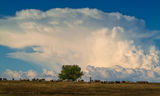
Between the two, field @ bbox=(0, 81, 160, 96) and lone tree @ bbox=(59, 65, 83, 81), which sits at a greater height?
lone tree @ bbox=(59, 65, 83, 81)

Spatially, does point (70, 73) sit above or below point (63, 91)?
above

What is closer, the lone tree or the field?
the field

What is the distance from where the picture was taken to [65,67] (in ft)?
438

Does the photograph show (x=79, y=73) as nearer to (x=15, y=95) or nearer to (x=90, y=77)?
(x=90, y=77)

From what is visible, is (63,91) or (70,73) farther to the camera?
(70,73)

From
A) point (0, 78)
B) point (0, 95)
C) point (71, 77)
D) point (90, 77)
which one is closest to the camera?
point (0, 95)

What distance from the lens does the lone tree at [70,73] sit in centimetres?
13150

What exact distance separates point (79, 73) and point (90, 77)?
477 inches

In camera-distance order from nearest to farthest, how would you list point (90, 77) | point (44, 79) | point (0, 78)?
1. point (0, 78)
2. point (44, 79)
3. point (90, 77)

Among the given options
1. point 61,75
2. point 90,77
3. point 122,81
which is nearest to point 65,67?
point 61,75

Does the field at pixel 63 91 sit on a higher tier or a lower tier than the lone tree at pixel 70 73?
lower

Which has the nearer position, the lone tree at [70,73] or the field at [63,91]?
the field at [63,91]

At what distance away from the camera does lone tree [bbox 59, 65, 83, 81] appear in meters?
132

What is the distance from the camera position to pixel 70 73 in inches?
5202
